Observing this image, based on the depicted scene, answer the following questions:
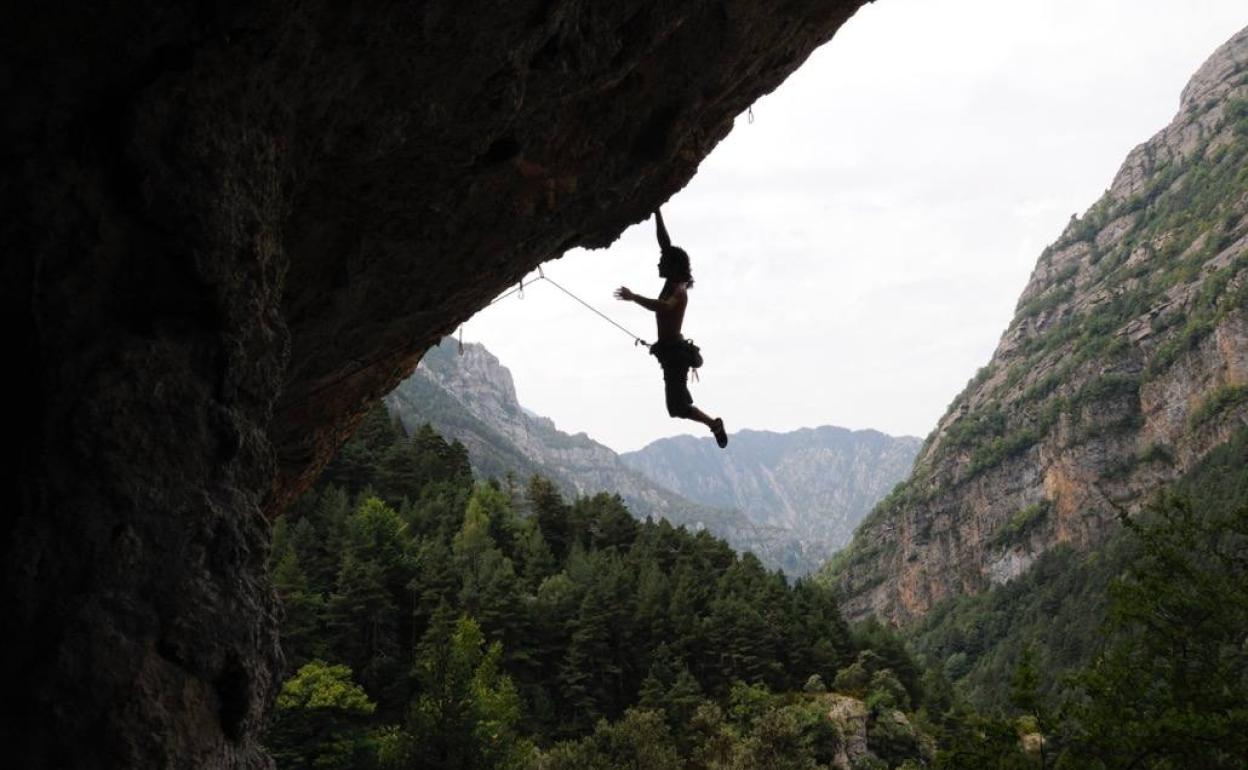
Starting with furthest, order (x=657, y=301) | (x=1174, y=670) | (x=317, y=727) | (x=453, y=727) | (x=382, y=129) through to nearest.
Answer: (x=317, y=727) < (x=453, y=727) < (x=1174, y=670) < (x=657, y=301) < (x=382, y=129)

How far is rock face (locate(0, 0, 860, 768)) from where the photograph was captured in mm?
3660

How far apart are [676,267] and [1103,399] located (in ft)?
507

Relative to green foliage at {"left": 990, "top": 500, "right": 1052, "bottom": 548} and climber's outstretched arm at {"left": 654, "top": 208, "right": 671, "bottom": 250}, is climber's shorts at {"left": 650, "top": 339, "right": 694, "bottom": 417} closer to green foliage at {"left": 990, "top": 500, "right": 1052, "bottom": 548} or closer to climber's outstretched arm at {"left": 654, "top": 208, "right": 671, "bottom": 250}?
climber's outstretched arm at {"left": 654, "top": 208, "right": 671, "bottom": 250}

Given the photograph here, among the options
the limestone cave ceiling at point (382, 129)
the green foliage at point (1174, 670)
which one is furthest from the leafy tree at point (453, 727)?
the green foliage at point (1174, 670)

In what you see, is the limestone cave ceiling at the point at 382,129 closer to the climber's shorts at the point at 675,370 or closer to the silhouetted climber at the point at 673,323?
the silhouetted climber at the point at 673,323

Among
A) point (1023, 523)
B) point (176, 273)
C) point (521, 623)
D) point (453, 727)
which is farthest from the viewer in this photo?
point (1023, 523)

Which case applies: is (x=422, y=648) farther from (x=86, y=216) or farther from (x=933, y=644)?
(x=933, y=644)

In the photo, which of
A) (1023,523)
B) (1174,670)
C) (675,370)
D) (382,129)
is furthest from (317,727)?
(1023,523)

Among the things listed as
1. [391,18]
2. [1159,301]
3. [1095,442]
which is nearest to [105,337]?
Result: [391,18]

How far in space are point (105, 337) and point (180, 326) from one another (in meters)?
0.38

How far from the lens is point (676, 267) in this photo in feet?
29.8

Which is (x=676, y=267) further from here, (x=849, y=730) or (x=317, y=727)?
(x=849, y=730)

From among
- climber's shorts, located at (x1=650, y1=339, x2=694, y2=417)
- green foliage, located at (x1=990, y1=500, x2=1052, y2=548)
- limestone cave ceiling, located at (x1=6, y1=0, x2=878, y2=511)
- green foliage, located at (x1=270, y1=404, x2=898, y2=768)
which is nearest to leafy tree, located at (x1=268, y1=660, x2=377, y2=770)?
green foliage, located at (x1=270, y1=404, x2=898, y2=768)

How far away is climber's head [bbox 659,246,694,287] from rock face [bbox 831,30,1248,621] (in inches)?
4997
